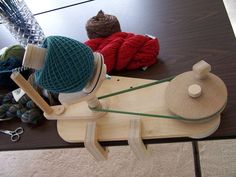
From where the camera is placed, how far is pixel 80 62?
48 centimetres

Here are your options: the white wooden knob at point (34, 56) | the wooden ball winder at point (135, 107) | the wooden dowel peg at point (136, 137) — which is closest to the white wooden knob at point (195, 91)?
the wooden ball winder at point (135, 107)

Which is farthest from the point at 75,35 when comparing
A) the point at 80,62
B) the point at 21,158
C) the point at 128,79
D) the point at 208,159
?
the point at 21,158

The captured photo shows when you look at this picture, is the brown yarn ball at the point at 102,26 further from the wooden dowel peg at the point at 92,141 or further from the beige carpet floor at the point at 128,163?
the beige carpet floor at the point at 128,163

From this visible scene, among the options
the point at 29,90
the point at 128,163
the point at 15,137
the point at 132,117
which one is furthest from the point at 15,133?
the point at 128,163

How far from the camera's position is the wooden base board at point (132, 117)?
0.55 m

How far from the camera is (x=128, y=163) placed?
1200mm

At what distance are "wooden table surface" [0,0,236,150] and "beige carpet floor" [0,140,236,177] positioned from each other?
41cm

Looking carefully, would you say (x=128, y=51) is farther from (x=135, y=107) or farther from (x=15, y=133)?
(x=15, y=133)

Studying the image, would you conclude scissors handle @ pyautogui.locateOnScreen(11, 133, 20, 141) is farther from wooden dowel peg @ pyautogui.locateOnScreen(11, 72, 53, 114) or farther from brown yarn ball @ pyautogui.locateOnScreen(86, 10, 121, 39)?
brown yarn ball @ pyautogui.locateOnScreen(86, 10, 121, 39)

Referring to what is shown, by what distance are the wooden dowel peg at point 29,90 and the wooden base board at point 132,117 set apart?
0.05 m

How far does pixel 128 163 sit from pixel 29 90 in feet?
2.38

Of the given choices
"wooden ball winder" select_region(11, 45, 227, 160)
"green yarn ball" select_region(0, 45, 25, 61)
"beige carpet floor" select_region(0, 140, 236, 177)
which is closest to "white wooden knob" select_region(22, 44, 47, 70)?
"wooden ball winder" select_region(11, 45, 227, 160)

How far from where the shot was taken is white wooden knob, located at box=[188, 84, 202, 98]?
51 centimetres

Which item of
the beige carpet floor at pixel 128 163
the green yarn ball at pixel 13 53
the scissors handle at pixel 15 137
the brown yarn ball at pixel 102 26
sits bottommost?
the beige carpet floor at pixel 128 163
